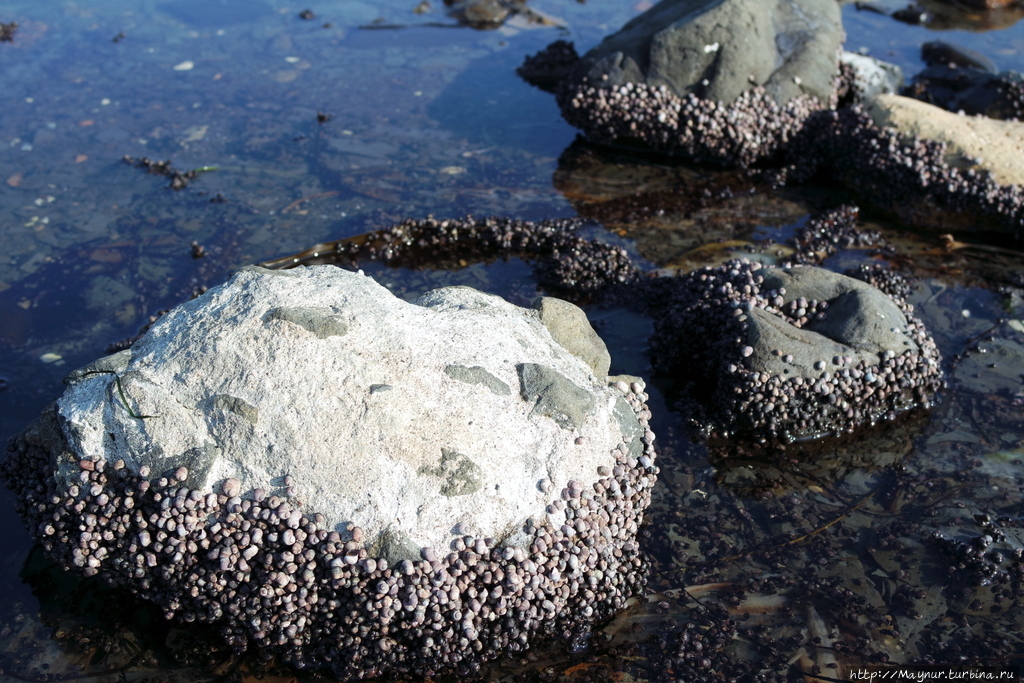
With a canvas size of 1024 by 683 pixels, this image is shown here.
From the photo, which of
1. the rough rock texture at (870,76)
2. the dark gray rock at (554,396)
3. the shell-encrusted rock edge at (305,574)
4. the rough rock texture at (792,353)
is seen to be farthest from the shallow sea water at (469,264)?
the rough rock texture at (870,76)

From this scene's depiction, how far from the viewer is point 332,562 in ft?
13.4

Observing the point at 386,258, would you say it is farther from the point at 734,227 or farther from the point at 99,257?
the point at 734,227

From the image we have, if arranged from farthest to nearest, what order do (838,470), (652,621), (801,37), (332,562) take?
(801,37), (838,470), (652,621), (332,562)

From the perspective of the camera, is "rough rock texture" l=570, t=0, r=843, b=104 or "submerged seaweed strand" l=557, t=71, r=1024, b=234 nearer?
"submerged seaweed strand" l=557, t=71, r=1024, b=234

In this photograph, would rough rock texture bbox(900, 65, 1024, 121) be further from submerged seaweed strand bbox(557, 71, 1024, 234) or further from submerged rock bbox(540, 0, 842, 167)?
submerged rock bbox(540, 0, 842, 167)

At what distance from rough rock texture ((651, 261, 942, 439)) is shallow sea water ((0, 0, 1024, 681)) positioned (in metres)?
0.23

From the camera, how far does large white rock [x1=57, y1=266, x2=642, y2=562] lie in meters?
4.28

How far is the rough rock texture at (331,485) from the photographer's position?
4.18 meters

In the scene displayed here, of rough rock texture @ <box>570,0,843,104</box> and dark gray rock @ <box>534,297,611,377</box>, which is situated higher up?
rough rock texture @ <box>570,0,843,104</box>

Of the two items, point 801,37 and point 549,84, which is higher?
point 801,37

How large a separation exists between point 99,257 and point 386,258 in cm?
264

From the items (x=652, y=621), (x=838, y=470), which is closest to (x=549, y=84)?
(x=838, y=470)

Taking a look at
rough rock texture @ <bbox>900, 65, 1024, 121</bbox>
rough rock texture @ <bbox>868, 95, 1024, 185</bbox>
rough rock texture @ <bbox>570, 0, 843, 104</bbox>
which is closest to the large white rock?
rough rock texture @ <bbox>570, 0, 843, 104</bbox>

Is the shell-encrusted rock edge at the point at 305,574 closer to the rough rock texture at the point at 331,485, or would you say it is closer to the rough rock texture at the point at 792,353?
the rough rock texture at the point at 331,485
